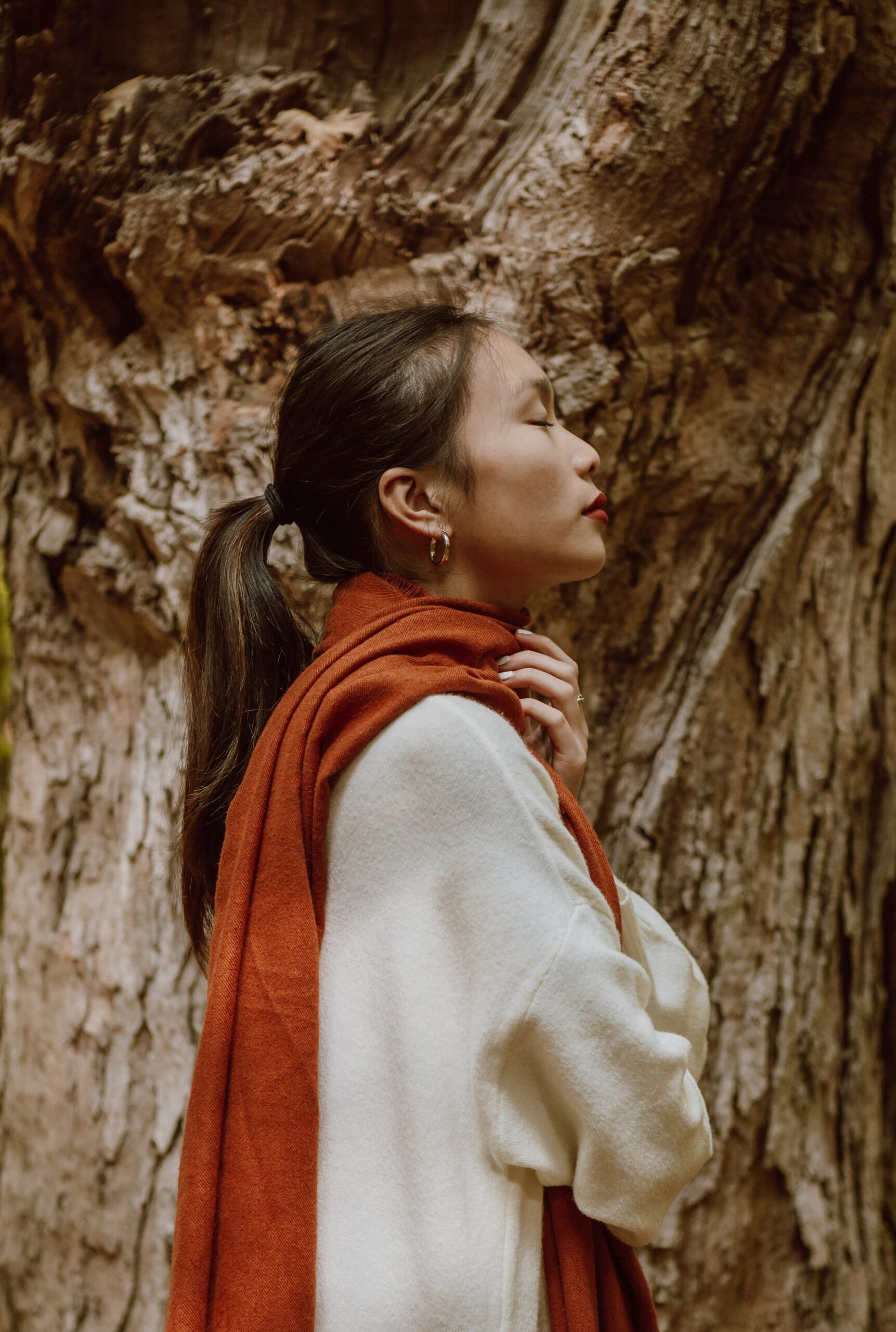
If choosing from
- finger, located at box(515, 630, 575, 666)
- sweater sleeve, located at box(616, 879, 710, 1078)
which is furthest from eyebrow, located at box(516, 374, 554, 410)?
sweater sleeve, located at box(616, 879, 710, 1078)

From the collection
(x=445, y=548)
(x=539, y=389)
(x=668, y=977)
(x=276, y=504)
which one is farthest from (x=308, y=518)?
(x=668, y=977)

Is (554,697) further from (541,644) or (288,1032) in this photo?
(288,1032)

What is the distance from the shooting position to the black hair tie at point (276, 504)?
4.68 ft

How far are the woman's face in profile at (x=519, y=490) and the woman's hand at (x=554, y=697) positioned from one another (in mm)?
98

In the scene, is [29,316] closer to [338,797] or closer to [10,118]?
[10,118]

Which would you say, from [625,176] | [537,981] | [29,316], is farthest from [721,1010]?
[29,316]

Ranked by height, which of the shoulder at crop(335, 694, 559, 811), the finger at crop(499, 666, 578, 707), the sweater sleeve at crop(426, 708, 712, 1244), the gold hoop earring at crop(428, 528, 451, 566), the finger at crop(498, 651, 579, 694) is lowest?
the sweater sleeve at crop(426, 708, 712, 1244)

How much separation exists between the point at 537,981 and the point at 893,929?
54.6 inches

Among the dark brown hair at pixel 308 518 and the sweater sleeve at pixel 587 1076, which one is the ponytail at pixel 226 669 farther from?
the sweater sleeve at pixel 587 1076

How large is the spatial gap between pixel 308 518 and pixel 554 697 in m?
0.41

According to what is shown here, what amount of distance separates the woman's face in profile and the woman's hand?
10 cm

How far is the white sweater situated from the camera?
41.7 inches

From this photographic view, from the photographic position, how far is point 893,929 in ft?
7.09

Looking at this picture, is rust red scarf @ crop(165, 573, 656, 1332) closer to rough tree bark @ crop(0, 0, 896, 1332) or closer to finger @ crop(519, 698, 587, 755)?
finger @ crop(519, 698, 587, 755)
